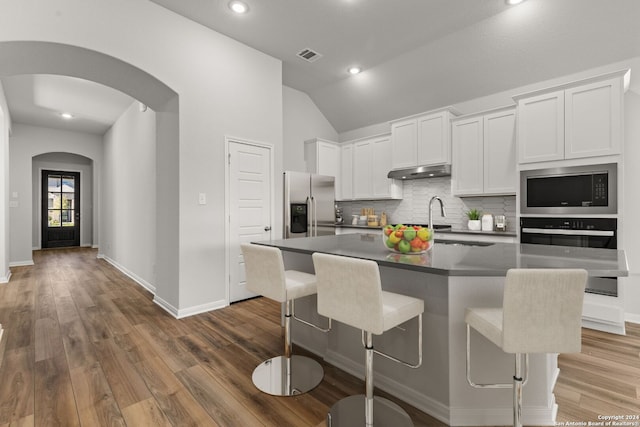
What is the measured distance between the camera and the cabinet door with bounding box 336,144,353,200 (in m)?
5.55

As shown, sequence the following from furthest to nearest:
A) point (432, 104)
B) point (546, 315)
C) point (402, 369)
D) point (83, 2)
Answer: point (432, 104) < point (83, 2) < point (402, 369) < point (546, 315)

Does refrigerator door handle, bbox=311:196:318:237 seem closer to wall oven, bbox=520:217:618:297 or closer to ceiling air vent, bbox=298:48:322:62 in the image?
ceiling air vent, bbox=298:48:322:62

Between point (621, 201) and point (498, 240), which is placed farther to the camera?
point (498, 240)

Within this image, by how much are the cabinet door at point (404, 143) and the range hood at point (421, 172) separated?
0.35 ft

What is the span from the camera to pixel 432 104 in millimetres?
4703

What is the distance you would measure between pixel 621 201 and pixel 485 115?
1705mm

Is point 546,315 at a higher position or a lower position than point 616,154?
lower

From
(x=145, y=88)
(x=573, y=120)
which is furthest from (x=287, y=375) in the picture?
(x=573, y=120)

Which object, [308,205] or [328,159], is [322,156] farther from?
[308,205]

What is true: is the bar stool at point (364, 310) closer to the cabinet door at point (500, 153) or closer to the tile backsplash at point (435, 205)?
the cabinet door at point (500, 153)

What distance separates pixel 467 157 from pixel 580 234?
155 centimetres

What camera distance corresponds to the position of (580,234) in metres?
3.02

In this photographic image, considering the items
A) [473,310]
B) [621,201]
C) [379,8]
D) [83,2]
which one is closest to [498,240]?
[621,201]

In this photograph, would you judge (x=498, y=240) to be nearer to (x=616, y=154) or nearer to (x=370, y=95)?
(x=616, y=154)
